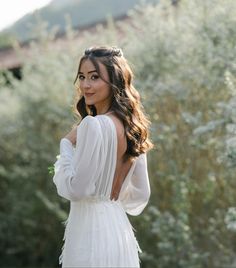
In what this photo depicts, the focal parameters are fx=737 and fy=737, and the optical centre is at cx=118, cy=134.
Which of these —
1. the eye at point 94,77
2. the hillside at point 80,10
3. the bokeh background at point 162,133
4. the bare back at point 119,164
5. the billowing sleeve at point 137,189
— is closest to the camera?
the bare back at point 119,164

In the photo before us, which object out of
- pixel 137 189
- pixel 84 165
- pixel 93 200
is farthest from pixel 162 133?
pixel 84 165

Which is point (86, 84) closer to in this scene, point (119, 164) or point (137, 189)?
point (119, 164)

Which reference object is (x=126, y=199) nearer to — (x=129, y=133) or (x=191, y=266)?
(x=129, y=133)

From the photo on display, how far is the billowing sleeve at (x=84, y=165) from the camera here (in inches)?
147

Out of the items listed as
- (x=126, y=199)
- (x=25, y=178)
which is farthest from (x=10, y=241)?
(x=126, y=199)

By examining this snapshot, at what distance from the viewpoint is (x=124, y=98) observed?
3.98 meters

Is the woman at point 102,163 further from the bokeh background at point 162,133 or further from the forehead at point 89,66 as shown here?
the bokeh background at point 162,133

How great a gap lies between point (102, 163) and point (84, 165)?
0.12 m

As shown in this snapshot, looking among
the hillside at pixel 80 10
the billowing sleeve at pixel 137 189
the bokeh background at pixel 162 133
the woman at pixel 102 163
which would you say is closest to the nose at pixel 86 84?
the woman at pixel 102 163

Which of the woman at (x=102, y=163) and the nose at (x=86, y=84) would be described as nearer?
the woman at (x=102, y=163)

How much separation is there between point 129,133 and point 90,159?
30 cm

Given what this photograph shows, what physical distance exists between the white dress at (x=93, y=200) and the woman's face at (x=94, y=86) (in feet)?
0.63

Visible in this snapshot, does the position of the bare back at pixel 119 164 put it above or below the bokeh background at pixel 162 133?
below

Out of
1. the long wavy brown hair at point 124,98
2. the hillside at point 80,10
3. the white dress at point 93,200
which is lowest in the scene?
the white dress at point 93,200
